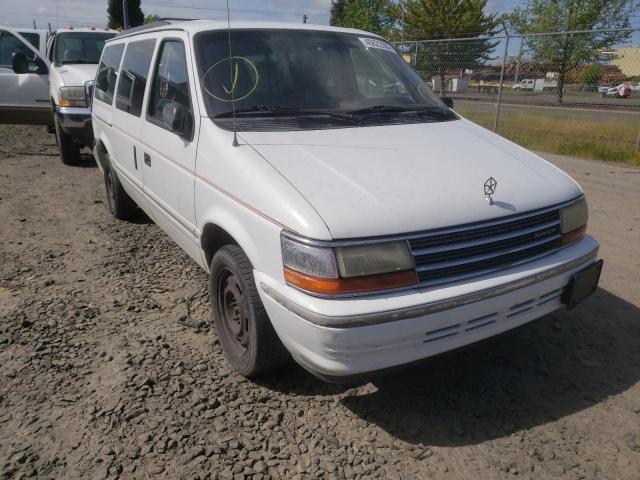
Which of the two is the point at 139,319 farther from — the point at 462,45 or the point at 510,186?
the point at 462,45

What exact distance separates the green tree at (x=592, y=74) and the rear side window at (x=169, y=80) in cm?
1066

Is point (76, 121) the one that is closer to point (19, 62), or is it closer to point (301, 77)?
point (19, 62)

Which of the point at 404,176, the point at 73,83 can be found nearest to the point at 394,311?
the point at 404,176

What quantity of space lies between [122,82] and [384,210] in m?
3.35

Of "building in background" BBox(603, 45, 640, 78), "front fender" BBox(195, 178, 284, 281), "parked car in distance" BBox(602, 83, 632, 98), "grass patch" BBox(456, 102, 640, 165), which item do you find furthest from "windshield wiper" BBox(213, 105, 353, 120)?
"parked car in distance" BBox(602, 83, 632, 98)

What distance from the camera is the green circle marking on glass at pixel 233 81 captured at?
3.18 meters

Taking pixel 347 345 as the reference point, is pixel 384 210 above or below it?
above

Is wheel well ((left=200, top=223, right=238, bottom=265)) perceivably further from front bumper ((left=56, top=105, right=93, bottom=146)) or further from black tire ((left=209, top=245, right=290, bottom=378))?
front bumper ((left=56, top=105, right=93, bottom=146))

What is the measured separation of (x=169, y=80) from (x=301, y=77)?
93cm

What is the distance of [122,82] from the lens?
4684 mm

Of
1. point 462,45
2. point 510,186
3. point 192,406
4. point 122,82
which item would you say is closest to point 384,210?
point 510,186

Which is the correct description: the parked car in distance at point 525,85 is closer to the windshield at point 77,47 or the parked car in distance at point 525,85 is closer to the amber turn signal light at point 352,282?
the windshield at point 77,47

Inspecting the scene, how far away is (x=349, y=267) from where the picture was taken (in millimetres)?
2225

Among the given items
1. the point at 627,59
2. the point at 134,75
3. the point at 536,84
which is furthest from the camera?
the point at 536,84
